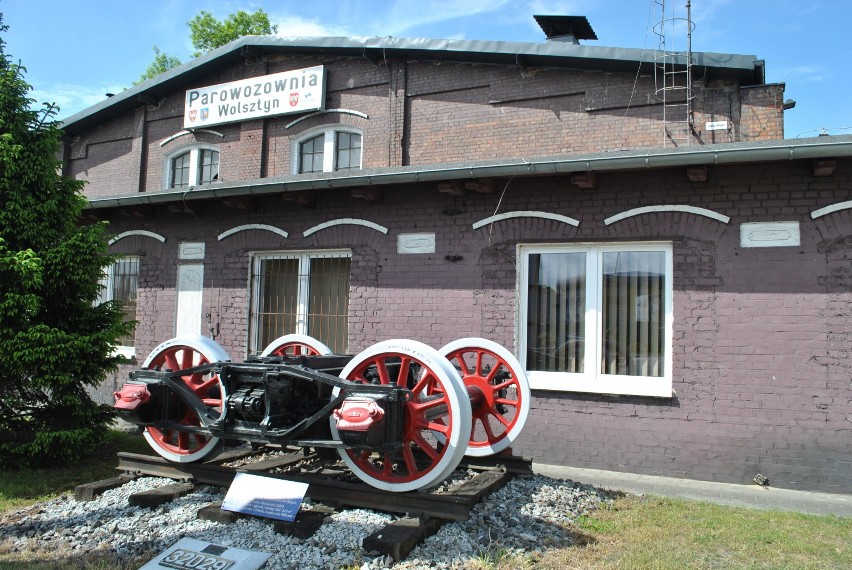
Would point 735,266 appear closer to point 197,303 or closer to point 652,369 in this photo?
point 652,369

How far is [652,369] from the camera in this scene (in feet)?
22.7

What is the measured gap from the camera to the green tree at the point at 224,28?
25.2 metres

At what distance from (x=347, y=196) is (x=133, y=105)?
7.38m

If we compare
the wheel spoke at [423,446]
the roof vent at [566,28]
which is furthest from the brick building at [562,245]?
the wheel spoke at [423,446]

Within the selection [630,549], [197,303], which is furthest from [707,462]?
[197,303]

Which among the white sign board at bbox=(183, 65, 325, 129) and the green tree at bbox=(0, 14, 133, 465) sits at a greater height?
the white sign board at bbox=(183, 65, 325, 129)

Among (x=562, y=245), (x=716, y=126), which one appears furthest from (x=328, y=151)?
(x=716, y=126)

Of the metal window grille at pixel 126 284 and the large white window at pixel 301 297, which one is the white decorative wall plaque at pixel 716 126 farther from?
the metal window grille at pixel 126 284

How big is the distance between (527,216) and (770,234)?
7.73 feet

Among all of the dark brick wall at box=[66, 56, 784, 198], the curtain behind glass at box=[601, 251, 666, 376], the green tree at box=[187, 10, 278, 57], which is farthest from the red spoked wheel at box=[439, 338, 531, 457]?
the green tree at box=[187, 10, 278, 57]

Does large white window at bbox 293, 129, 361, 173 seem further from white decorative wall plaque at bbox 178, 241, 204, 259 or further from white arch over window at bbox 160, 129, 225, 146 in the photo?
white decorative wall plaque at bbox 178, 241, 204, 259

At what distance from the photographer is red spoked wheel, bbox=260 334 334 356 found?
21.6 ft

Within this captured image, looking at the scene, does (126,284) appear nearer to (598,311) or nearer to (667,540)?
(598,311)

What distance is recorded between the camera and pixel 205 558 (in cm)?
378
